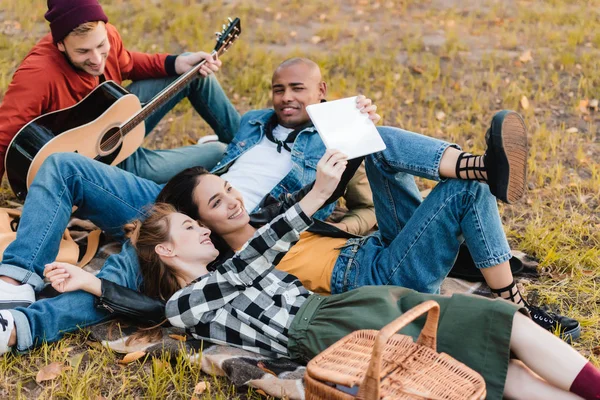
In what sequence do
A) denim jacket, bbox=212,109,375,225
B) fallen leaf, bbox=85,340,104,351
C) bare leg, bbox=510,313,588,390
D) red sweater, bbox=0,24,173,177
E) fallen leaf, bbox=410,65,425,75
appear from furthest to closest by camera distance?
fallen leaf, bbox=410,65,425,75
denim jacket, bbox=212,109,375,225
red sweater, bbox=0,24,173,177
fallen leaf, bbox=85,340,104,351
bare leg, bbox=510,313,588,390

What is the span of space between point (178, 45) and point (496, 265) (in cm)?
446

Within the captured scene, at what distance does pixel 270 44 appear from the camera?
662 cm

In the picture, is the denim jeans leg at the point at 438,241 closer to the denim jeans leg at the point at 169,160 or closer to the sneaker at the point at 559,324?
the sneaker at the point at 559,324

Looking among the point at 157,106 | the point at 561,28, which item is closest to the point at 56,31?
the point at 157,106

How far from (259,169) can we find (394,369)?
187 cm

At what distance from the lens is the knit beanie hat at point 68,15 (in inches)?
138

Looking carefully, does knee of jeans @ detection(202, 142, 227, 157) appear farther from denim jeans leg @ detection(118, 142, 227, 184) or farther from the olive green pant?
the olive green pant

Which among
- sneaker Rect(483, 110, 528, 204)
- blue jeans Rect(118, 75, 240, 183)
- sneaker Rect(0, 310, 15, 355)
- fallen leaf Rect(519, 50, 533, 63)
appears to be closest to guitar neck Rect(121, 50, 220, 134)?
blue jeans Rect(118, 75, 240, 183)

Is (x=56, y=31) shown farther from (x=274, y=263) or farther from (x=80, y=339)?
(x=274, y=263)

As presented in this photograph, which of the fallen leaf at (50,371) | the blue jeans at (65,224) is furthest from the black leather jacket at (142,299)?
the fallen leaf at (50,371)

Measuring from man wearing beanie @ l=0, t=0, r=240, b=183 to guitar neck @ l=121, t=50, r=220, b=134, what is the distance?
6 cm

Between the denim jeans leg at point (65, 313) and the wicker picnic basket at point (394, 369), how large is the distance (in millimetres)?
1231

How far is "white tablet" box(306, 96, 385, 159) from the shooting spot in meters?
2.85

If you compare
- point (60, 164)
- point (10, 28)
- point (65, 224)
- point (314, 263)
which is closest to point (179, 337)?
point (314, 263)
